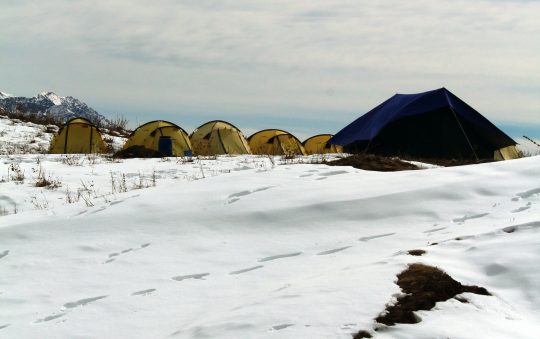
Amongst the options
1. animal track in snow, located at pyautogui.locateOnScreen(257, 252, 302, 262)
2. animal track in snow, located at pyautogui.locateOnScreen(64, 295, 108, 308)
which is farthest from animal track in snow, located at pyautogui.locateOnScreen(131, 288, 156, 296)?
animal track in snow, located at pyautogui.locateOnScreen(257, 252, 302, 262)

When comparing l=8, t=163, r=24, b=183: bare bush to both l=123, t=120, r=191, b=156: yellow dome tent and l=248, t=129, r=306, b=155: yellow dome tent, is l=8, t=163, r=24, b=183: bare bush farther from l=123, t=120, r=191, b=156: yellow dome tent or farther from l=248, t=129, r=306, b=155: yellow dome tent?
l=248, t=129, r=306, b=155: yellow dome tent

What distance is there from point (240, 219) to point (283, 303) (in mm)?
2570

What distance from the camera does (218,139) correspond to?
1859 cm

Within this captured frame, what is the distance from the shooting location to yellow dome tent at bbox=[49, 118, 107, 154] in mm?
17531

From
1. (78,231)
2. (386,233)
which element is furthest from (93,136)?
(386,233)

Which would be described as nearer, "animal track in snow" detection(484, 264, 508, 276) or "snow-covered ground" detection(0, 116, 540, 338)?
"snow-covered ground" detection(0, 116, 540, 338)

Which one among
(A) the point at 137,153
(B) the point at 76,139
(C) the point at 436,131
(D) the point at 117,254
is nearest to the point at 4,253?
(D) the point at 117,254

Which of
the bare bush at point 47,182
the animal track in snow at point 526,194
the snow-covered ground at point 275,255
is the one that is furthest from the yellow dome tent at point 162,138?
the animal track in snow at point 526,194

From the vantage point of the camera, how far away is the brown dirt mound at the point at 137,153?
15.5m

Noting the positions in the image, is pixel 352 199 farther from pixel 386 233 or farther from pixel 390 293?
pixel 390 293

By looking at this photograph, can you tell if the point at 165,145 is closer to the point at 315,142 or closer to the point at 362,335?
the point at 315,142

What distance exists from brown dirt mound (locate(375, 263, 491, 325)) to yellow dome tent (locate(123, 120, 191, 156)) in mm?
14053

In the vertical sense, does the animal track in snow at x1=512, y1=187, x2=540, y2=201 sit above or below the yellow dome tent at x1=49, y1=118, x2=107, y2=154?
below

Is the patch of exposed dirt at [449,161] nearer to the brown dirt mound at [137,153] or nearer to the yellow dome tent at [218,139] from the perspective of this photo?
the yellow dome tent at [218,139]
